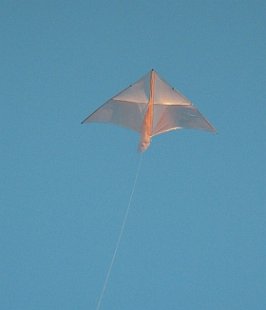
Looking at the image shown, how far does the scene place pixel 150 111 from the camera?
4.14 metres

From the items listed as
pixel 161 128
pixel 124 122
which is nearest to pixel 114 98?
pixel 124 122

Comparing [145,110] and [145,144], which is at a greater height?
[145,110]

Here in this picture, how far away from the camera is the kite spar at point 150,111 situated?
4062 mm

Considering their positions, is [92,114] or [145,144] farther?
[92,114]

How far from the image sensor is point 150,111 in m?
4.14

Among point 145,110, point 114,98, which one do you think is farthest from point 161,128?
point 114,98

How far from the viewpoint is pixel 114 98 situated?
4.26 m

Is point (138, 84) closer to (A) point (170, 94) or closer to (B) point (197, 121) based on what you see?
(A) point (170, 94)

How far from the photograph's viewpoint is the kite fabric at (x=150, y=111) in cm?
406

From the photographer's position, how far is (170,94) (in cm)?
411

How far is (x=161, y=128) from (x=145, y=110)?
223 millimetres

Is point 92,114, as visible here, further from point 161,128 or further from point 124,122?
point 161,128

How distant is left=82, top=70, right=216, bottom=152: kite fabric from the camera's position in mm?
4062

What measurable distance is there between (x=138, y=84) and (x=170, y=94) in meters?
0.30
